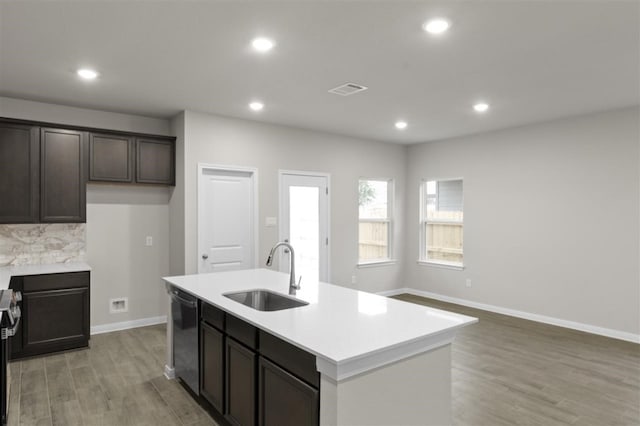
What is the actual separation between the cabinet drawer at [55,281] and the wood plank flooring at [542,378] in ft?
12.2

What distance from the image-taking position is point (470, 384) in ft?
11.1

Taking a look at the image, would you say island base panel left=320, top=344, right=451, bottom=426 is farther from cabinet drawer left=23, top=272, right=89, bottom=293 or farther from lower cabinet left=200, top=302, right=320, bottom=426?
cabinet drawer left=23, top=272, right=89, bottom=293

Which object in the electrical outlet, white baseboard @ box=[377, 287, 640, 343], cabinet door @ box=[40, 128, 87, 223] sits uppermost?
cabinet door @ box=[40, 128, 87, 223]

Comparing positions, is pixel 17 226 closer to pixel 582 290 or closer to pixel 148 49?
pixel 148 49

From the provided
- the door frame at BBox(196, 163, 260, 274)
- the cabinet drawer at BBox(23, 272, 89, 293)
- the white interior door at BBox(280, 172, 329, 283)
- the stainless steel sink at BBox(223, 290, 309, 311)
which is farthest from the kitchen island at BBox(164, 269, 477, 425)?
the white interior door at BBox(280, 172, 329, 283)

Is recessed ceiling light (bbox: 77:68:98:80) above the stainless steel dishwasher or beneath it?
above

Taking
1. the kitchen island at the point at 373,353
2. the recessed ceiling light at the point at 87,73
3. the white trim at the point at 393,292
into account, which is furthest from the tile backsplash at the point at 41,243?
the white trim at the point at 393,292

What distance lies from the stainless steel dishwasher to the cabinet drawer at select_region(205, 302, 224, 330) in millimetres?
115

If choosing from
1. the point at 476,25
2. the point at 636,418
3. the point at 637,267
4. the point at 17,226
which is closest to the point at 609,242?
the point at 637,267

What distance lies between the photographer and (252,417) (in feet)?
7.57

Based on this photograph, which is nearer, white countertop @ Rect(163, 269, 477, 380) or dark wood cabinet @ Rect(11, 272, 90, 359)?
white countertop @ Rect(163, 269, 477, 380)

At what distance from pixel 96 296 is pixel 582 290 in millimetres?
5903

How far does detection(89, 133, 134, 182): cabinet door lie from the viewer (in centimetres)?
456

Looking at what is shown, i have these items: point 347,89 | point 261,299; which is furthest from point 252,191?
point 261,299
